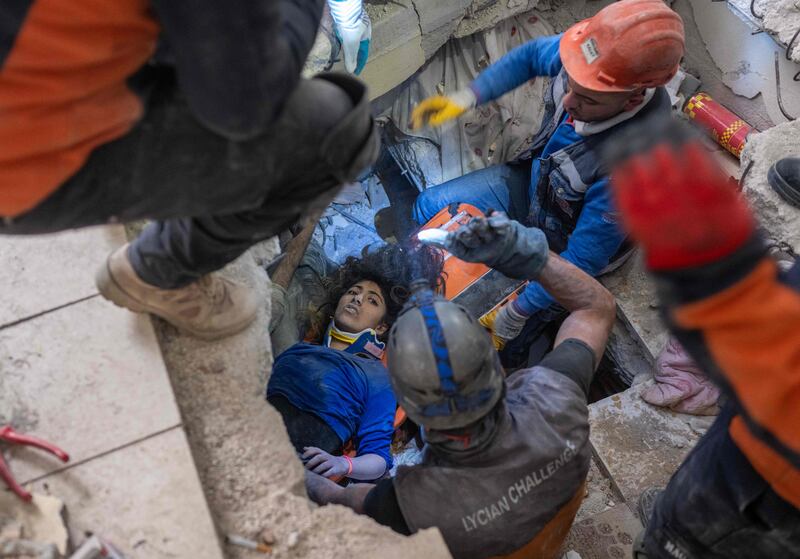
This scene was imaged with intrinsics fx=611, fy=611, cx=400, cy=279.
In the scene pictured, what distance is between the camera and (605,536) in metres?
2.53

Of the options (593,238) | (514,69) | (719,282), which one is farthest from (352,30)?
(719,282)

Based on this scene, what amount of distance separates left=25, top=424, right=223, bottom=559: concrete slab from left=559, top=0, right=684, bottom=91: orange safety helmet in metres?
2.26

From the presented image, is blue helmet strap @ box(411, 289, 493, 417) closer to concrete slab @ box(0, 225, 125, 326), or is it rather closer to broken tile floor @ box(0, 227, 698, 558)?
broken tile floor @ box(0, 227, 698, 558)

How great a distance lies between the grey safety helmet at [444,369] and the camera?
1806 mm

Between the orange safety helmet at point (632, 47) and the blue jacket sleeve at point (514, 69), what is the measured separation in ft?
1.56

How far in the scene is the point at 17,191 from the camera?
3.79 ft

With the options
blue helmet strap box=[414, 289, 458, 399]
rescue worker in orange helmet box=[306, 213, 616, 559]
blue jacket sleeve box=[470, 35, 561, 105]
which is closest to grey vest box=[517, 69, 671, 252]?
blue jacket sleeve box=[470, 35, 561, 105]

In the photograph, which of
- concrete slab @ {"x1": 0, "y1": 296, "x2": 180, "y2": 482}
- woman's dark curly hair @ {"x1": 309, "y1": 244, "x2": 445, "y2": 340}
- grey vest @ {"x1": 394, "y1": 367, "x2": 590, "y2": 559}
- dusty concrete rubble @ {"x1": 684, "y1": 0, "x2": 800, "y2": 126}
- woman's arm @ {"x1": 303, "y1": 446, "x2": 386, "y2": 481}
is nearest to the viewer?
concrete slab @ {"x1": 0, "y1": 296, "x2": 180, "y2": 482}

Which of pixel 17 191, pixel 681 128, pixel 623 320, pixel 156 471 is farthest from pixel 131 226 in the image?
pixel 623 320

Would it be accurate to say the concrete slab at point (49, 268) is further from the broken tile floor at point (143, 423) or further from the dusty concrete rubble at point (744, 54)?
the dusty concrete rubble at point (744, 54)

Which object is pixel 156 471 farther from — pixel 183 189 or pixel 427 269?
pixel 427 269

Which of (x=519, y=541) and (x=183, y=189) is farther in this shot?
(x=519, y=541)

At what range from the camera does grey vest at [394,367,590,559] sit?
1.90 meters

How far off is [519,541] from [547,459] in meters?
0.28
